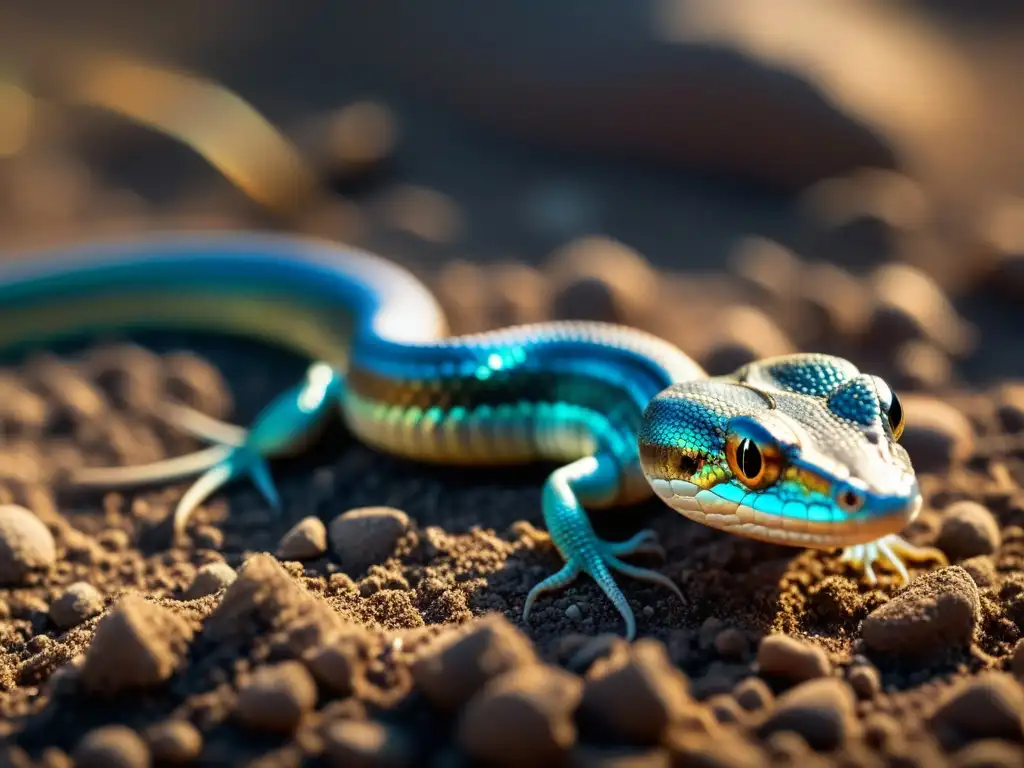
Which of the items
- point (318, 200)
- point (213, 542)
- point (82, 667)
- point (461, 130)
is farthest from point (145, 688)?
point (461, 130)

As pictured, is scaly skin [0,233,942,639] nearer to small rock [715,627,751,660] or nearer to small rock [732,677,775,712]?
small rock [715,627,751,660]

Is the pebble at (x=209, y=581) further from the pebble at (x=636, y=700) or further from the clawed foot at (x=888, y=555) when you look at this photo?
the clawed foot at (x=888, y=555)

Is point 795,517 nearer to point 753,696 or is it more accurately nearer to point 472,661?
point 753,696

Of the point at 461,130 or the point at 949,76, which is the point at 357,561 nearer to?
the point at 461,130

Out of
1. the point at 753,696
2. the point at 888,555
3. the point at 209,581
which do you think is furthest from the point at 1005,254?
the point at 209,581

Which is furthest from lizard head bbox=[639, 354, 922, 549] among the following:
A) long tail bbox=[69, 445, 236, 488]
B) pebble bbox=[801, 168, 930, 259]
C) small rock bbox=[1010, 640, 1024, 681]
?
pebble bbox=[801, 168, 930, 259]

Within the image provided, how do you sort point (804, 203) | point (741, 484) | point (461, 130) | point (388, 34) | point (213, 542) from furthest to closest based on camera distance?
1. point (388, 34)
2. point (461, 130)
3. point (804, 203)
4. point (213, 542)
5. point (741, 484)
